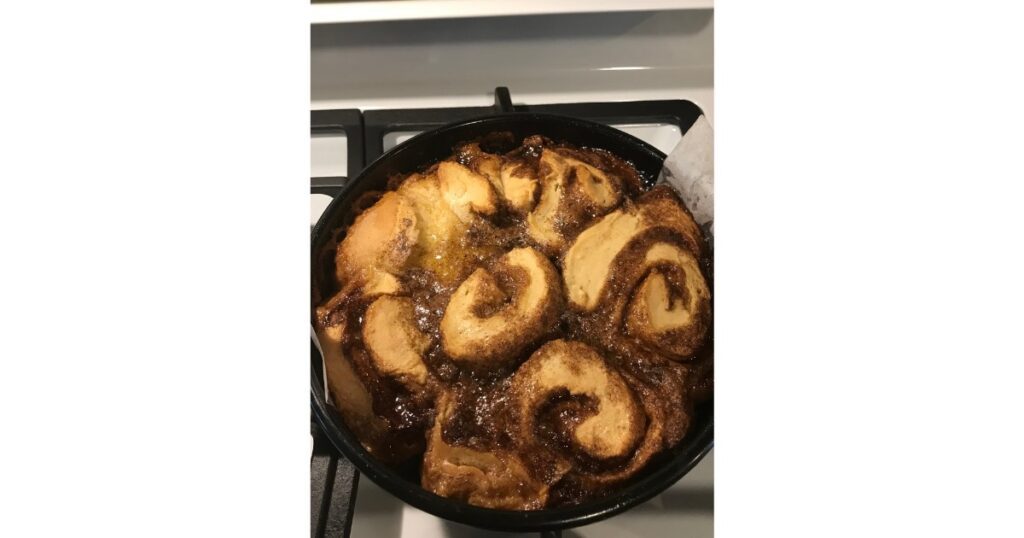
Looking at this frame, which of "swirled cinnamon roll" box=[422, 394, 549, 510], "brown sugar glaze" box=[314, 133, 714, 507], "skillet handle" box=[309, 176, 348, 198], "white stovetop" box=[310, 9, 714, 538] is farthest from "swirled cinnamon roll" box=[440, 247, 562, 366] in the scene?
"white stovetop" box=[310, 9, 714, 538]

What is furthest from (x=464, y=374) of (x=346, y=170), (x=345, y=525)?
(x=346, y=170)

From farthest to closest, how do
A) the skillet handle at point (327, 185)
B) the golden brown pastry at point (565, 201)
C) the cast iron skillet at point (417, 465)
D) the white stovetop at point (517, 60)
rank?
the white stovetop at point (517, 60), the skillet handle at point (327, 185), the golden brown pastry at point (565, 201), the cast iron skillet at point (417, 465)

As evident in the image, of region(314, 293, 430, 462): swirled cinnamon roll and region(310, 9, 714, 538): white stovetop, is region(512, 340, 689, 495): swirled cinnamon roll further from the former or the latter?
region(310, 9, 714, 538): white stovetop

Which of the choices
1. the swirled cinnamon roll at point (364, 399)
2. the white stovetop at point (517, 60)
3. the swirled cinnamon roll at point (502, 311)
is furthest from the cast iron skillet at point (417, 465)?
the white stovetop at point (517, 60)

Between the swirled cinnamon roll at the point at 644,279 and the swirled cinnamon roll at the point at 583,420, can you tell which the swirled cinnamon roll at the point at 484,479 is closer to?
the swirled cinnamon roll at the point at 583,420

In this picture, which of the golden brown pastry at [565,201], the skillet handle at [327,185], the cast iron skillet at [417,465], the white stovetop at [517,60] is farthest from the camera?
the white stovetop at [517,60]
